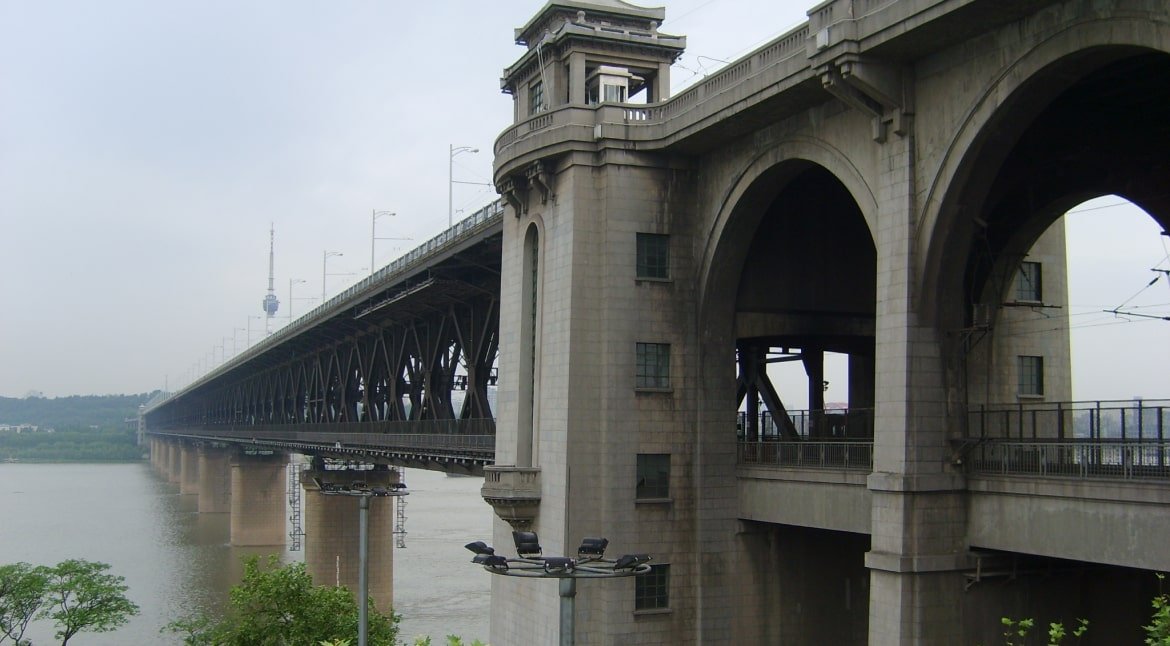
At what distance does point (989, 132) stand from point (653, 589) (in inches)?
615

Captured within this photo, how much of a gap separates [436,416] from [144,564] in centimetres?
4929

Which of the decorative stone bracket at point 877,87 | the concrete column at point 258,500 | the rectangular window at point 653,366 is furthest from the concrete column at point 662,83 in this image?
the concrete column at point 258,500

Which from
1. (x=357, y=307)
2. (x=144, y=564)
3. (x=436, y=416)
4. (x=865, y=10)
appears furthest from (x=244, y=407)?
(x=865, y=10)

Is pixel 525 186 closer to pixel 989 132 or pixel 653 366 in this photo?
pixel 653 366

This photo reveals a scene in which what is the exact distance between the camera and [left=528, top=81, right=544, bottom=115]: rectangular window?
132 ft

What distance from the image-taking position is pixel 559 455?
34562 mm

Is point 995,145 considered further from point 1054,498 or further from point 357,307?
point 357,307

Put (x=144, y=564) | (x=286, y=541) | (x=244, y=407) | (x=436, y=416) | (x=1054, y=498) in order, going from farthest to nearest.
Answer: (x=244, y=407) < (x=286, y=541) < (x=144, y=564) < (x=436, y=416) < (x=1054, y=498)

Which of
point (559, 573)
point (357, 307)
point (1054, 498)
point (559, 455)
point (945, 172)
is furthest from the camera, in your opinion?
point (357, 307)

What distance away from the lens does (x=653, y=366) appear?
114ft

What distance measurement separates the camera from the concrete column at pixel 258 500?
12244 cm

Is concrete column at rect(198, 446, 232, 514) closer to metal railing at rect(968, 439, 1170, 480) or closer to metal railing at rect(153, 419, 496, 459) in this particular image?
metal railing at rect(153, 419, 496, 459)

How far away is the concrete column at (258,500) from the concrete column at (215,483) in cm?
2795

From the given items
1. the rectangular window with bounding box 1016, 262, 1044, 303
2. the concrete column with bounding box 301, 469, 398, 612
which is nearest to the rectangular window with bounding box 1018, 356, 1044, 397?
the rectangular window with bounding box 1016, 262, 1044, 303
